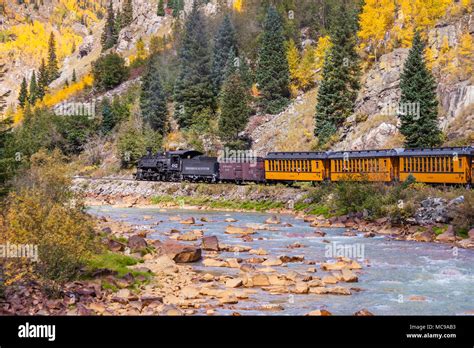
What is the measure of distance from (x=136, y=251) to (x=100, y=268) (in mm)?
6065

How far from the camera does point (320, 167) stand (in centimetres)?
5266

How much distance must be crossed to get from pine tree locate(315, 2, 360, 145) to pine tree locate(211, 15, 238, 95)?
25.4m

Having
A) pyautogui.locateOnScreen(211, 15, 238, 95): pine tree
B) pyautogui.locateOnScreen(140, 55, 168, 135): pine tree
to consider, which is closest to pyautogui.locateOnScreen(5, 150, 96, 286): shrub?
pyautogui.locateOnScreen(140, 55, 168, 135): pine tree

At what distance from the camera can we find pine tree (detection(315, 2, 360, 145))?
6969cm

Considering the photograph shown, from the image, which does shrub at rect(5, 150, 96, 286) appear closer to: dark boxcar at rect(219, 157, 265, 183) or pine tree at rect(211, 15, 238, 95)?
dark boxcar at rect(219, 157, 265, 183)

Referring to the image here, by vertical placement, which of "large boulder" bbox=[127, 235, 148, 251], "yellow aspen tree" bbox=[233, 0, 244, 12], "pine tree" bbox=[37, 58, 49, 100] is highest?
"yellow aspen tree" bbox=[233, 0, 244, 12]

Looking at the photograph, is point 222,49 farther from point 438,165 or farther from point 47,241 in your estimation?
point 47,241

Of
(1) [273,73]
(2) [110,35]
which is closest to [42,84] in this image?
(2) [110,35]

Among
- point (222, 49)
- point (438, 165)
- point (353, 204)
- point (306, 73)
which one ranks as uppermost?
point (222, 49)

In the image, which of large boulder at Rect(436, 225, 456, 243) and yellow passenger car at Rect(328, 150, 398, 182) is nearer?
large boulder at Rect(436, 225, 456, 243)

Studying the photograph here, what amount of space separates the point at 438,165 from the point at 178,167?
115 ft

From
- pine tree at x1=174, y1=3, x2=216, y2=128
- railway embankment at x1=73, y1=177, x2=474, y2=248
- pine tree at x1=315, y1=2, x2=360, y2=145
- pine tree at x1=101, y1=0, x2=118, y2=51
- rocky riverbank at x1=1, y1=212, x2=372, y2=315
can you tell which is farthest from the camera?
pine tree at x1=101, y1=0, x2=118, y2=51

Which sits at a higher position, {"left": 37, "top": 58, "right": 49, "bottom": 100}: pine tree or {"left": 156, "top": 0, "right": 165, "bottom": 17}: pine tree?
{"left": 156, "top": 0, "right": 165, "bottom": 17}: pine tree
